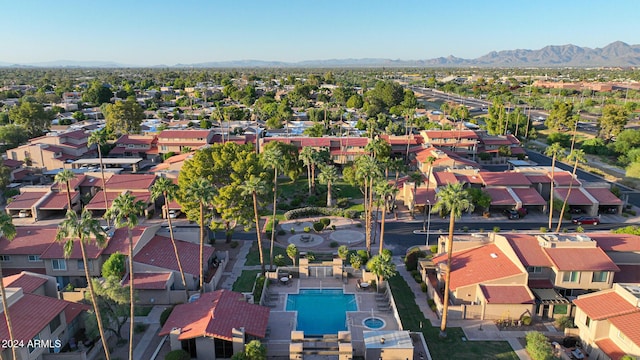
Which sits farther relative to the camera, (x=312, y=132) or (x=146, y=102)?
(x=146, y=102)

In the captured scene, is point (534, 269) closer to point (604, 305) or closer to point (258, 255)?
point (604, 305)

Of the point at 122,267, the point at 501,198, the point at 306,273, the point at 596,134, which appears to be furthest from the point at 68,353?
the point at 596,134

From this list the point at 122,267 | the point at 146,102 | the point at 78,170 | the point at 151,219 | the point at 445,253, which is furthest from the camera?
the point at 146,102

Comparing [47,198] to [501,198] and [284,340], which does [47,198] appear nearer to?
[284,340]

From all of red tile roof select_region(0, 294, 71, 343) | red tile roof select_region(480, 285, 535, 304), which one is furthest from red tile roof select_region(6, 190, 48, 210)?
red tile roof select_region(480, 285, 535, 304)

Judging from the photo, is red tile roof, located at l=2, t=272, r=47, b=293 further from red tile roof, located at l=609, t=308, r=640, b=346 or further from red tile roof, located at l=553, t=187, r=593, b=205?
red tile roof, located at l=553, t=187, r=593, b=205

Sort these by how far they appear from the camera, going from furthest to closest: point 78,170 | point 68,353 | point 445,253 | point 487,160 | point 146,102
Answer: point 146,102 < point 487,160 < point 78,170 < point 445,253 < point 68,353

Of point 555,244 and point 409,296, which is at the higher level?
point 555,244
